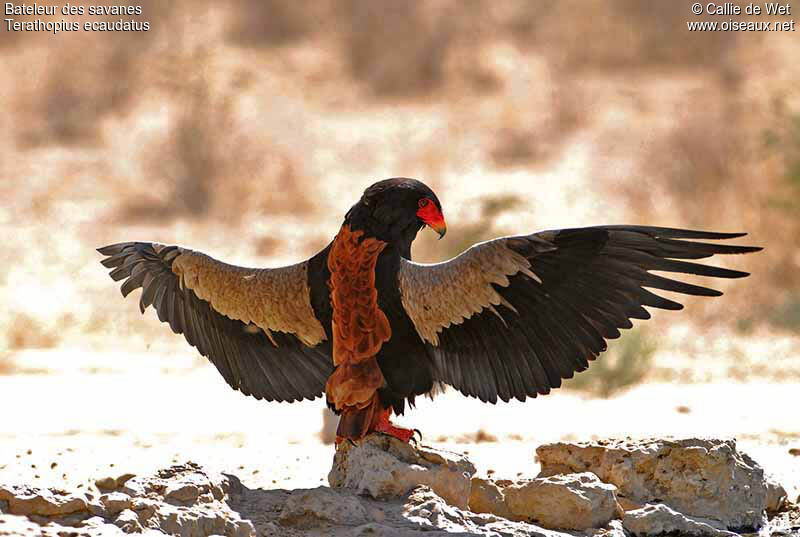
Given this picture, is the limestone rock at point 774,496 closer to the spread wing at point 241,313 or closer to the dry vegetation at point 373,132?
the spread wing at point 241,313

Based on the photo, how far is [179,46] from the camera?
23.5 metres

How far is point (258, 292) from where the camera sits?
509 cm

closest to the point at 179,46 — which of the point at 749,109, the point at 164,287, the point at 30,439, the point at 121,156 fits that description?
the point at 121,156

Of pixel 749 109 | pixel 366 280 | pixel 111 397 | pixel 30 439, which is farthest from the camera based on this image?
pixel 749 109

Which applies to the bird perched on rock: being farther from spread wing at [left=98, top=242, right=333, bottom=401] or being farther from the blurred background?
the blurred background

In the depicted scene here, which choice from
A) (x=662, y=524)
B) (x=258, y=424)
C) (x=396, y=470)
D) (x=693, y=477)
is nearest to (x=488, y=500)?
(x=396, y=470)

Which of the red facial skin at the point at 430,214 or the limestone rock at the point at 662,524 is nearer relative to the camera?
the red facial skin at the point at 430,214

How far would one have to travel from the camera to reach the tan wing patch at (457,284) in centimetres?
466

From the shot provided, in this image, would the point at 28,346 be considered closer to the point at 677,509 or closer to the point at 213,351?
the point at 213,351

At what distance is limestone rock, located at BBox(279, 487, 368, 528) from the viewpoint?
4742 millimetres

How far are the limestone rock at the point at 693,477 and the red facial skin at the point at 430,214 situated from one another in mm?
1616

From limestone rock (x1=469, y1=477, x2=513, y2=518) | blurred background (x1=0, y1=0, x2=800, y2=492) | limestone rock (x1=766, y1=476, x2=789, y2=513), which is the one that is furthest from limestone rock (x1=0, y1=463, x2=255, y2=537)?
blurred background (x1=0, y1=0, x2=800, y2=492)

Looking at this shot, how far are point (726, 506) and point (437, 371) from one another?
62.2 inches

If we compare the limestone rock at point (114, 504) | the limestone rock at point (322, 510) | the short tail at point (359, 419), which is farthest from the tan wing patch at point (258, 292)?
the limestone rock at point (114, 504)
